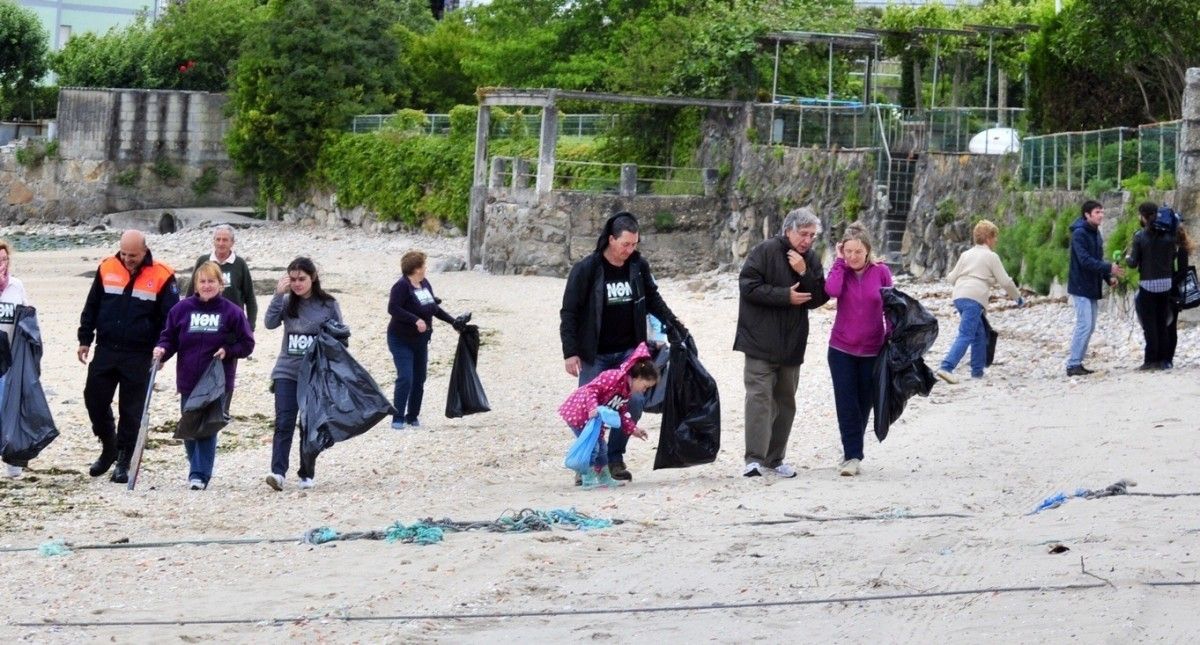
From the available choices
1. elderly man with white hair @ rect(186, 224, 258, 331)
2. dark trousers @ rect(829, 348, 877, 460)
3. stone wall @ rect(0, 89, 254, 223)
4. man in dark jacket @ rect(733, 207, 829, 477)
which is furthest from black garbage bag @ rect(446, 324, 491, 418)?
stone wall @ rect(0, 89, 254, 223)

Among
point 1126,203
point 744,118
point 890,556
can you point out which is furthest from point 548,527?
point 744,118

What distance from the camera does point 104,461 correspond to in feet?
37.7

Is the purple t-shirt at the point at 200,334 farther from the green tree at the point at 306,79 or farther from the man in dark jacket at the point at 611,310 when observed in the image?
the green tree at the point at 306,79

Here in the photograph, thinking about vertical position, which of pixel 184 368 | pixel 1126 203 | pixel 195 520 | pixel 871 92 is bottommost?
pixel 195 520

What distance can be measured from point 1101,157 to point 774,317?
1104cm

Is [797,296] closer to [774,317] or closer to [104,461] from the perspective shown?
[774,317]

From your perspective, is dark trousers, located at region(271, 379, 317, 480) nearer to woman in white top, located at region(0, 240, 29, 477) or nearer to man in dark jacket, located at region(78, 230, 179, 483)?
man in dark jacket, located at region(78, 230, 179, 483)

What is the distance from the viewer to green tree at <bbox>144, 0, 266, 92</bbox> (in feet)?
179

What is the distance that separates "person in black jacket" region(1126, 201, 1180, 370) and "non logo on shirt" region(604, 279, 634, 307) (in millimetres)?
6122

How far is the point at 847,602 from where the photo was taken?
6594 millimetres

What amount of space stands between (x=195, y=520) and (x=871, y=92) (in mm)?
24339

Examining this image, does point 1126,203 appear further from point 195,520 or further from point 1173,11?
point 195,520

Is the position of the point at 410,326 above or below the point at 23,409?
above

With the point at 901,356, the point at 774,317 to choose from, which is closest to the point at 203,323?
the point at 774,317
